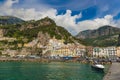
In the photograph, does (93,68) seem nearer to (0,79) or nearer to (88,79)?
(88,79)

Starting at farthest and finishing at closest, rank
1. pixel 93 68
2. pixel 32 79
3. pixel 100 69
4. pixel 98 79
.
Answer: pixel 93 68 → pixel 100 69 → pixel 98 79 → pixel 32 79

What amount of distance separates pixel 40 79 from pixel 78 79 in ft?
34.5

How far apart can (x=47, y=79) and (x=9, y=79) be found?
9766 millimetres

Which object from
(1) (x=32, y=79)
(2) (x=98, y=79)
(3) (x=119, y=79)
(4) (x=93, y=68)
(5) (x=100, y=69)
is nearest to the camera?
(3) (x=119, y=79)

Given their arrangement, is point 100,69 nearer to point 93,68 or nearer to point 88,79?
point 93,68

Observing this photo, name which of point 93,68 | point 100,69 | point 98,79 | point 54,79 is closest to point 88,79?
point 98,79

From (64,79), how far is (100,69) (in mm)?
32999

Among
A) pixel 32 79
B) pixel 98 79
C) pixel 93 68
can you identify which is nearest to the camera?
pixel 32 79

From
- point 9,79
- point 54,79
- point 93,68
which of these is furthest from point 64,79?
point 93,68

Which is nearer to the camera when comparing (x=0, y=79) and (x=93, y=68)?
(x=0, y=79)

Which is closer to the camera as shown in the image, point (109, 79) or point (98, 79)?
point (109, 79)

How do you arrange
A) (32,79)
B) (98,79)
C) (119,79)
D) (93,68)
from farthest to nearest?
1. (93,68)
2. (98,79)
3. (32,79)
4. (119,79)

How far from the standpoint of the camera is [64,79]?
74.1m

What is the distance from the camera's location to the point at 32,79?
233 ft
